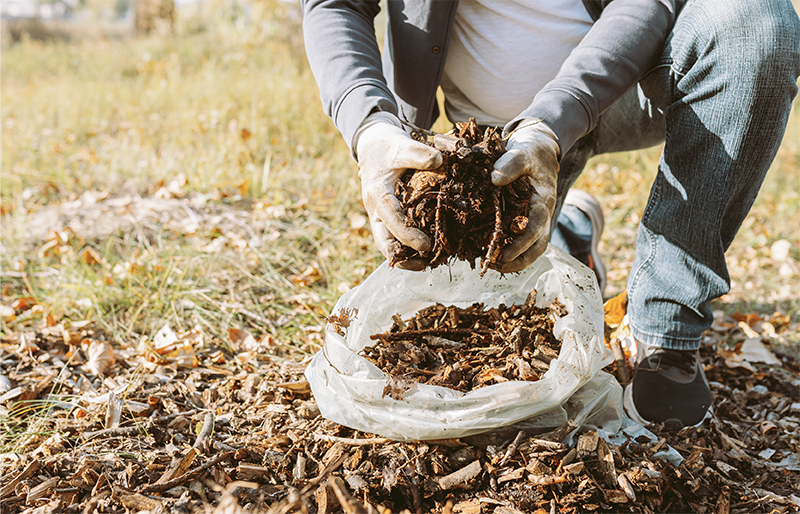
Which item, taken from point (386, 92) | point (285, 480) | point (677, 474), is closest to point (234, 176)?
point (386, 92)

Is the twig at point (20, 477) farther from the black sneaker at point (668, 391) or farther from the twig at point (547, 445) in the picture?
the black sneaker at point (668, 391)

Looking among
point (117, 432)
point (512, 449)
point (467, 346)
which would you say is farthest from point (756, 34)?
point (117, 432)

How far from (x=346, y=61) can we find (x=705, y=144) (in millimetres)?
1032

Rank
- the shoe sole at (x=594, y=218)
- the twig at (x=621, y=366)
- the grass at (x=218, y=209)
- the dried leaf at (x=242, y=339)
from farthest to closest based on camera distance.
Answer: the shoe sole at (x=594, y=218), the grass at (x=218, y=209), the dried leaf at (x=242, y=339), the twig at (x=621, y=366)

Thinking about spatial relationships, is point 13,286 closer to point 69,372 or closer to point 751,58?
point 69,372

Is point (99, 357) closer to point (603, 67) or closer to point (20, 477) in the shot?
point (20, 477)

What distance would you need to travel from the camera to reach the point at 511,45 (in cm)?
171

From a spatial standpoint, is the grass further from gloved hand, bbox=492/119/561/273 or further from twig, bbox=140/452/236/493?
gloved hand, bbox=492/119/561/273

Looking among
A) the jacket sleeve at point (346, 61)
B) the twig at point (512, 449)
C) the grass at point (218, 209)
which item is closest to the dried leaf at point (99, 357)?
the grass at point (218, 209)

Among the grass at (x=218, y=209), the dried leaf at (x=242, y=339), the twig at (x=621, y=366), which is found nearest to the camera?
the twig at (x=621, y=366)

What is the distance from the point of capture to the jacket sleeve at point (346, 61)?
4.37 feet

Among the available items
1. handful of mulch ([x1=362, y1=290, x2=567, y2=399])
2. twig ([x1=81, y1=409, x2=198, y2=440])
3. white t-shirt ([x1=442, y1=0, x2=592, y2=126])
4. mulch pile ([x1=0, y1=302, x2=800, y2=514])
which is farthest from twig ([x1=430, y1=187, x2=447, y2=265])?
twig ([x1=81, y1=409, x2=198, y2=440])

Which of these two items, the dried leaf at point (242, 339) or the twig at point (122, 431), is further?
the dried leaf at point (242, 339)

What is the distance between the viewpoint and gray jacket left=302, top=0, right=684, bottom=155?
52.1 inches
